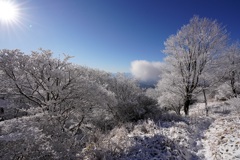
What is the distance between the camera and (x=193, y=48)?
13.9 metres

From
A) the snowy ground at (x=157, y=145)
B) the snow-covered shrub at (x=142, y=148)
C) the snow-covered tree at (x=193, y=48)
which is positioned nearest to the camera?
the snowy ground at (x=157, y=145)

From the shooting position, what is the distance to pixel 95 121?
18.2 meters

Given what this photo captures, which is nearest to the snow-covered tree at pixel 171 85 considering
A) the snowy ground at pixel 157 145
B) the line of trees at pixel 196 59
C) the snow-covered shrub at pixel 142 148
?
the line of trees at pixel 196 59

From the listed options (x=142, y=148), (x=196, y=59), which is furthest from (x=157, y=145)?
(x=196, y=59)

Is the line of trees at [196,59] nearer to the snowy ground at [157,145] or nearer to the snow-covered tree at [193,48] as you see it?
the snow-covered tree at [193,48]

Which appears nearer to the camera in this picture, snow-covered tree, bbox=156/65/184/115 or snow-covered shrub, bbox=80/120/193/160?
snow-covered shrub, bbox=80/120/193/160

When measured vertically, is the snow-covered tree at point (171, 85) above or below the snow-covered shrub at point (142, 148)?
above

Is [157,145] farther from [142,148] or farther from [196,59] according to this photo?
[196,59]

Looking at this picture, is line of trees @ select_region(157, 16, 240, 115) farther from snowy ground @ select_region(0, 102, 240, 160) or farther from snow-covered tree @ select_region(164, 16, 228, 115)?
snowy ground @ select_region(0, 102, 240, 160)

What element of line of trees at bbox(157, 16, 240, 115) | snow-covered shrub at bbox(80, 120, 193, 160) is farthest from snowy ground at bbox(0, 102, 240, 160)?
line of trees at bbox(157, 16, 240, 115)

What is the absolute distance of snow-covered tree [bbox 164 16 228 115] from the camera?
13.4m

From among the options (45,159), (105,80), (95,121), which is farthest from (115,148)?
(105,80)

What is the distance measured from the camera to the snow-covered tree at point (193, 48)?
13.4m

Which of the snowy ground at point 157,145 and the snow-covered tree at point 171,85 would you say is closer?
the snowy ground at point 157,145
